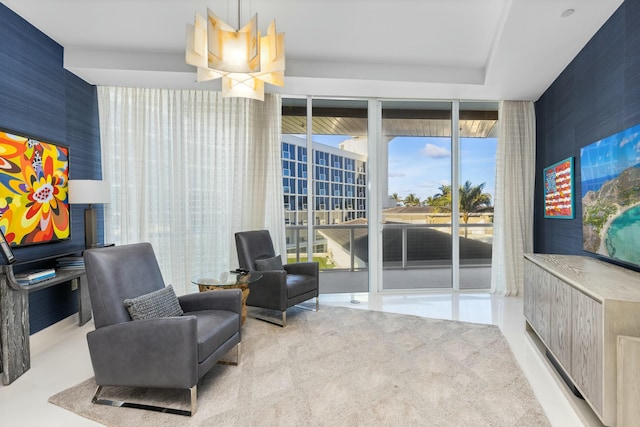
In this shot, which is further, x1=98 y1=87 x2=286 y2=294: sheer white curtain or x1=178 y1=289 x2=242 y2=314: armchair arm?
x1=98 y1=87 x2=286 y2=294: sheer white curtain

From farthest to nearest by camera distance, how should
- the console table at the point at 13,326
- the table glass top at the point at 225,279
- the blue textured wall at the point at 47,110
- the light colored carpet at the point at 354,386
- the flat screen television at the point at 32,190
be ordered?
the table glass top at the point at 225,279
the blue textured wall at the point at 47,110
the flat screen television at the point at 32,190
the console table at the point at 13,326
the light colored carpet at the point at 354,386

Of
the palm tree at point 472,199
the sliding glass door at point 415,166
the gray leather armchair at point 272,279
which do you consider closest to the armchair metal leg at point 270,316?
the gray leather armchair at point 272,279

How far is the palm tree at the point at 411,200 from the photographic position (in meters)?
4.36

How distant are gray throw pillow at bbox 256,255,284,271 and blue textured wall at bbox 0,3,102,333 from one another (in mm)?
1870

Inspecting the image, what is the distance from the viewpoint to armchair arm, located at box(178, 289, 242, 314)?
2.37 m

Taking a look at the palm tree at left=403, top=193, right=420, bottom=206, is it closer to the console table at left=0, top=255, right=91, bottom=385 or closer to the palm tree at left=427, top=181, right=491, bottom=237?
the palm tree at left=427, top=181, right=491, bottom=237

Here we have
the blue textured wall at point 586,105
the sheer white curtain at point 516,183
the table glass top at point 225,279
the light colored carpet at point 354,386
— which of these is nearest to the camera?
the light colored carpet at point 354,386

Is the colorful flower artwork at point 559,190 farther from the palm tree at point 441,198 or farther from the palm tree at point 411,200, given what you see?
the palm tree at point 411,200

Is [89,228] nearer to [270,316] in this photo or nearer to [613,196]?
[270,316]

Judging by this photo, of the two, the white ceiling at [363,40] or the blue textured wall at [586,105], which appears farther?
the white ceiling at [363,40]

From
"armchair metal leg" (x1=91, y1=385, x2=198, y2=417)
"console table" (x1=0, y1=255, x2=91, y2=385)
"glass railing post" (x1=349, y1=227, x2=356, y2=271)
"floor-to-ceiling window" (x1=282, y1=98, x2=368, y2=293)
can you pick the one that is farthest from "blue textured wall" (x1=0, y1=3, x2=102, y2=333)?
"glass railing post" (x1=349, y1=227, x2=356, y2=271)

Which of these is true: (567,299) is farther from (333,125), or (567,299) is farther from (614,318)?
(333,125)

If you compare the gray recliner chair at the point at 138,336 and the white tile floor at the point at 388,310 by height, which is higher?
the gray recliner chair at the point at 138,336

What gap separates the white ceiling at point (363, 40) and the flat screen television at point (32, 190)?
3.46 feet
